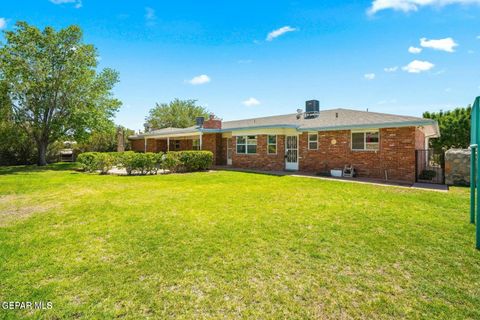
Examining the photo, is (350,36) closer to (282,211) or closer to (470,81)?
(470,81)

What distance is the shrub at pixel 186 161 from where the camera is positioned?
1591 cm

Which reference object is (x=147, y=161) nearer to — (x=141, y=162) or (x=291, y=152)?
(x=141, y=162)


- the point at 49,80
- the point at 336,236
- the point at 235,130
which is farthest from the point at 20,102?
the point at 336,236

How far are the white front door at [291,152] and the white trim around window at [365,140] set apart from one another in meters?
3.59

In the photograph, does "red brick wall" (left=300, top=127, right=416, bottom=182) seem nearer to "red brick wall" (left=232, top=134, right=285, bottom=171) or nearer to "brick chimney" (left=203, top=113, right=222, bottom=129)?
"red brick wall" (left=232, top=134, right=285, bottom=171)

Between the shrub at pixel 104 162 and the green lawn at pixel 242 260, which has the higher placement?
the shrub at pixel 104 162

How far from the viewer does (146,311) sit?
9.23ft

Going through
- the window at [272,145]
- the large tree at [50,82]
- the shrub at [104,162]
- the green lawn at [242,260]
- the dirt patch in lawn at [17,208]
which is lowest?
the green lawn at [242,260]

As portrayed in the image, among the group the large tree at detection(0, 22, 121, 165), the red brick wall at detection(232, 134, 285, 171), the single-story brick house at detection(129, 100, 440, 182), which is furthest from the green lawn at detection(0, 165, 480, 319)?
the large tree at detection(0, 22, 121, 165)

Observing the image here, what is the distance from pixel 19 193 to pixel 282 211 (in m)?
9.73

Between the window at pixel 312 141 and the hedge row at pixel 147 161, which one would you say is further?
the window at pixel 312 141

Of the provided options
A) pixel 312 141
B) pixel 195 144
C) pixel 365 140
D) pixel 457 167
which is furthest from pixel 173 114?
pixel 457 167

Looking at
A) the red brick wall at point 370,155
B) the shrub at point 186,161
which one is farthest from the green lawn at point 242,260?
the shrub at point 186,161

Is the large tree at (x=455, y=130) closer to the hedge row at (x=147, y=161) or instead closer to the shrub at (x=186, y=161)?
the shrub at (x=186, y=161)
